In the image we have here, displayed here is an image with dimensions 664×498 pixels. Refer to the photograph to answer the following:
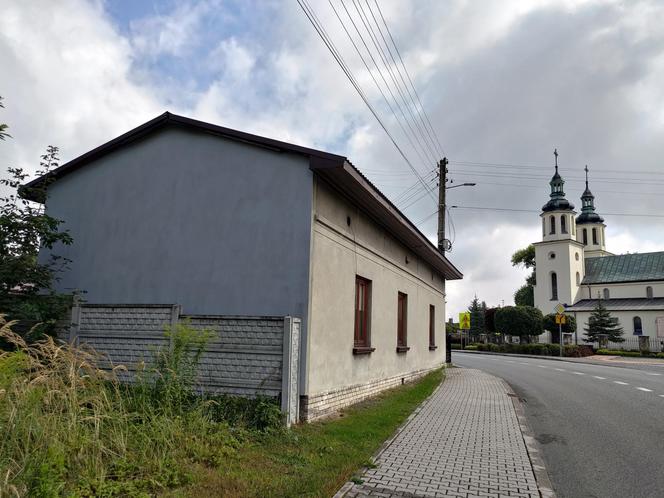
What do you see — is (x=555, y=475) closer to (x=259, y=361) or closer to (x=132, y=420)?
(x=259, y=361)

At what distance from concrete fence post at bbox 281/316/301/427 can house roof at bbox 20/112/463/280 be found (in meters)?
2.38

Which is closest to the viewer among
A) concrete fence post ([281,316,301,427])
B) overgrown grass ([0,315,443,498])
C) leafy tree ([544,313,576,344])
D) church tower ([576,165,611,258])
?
overgrown grass ([0,315,443,498])

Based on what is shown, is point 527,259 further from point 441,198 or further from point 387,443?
point 387,443

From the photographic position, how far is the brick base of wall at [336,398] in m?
7.11

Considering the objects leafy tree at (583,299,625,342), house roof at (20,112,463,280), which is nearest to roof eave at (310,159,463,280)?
house roof at (20,112,463,280)

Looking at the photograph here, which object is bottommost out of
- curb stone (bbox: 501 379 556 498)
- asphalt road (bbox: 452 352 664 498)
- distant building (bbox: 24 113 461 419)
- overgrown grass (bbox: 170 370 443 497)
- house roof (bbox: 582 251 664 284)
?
asphalt road (bbox: 452 352 664 498)

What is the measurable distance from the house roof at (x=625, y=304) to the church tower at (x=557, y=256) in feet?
9.34

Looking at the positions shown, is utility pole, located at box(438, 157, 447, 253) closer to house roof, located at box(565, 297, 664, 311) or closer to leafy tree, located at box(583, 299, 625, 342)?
leafy tree, located at box(583, 299, 625, 342)

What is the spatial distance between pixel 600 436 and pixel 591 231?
70154mm

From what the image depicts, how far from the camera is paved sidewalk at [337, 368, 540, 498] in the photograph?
4.61 metres

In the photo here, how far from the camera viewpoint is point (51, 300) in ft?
26.2

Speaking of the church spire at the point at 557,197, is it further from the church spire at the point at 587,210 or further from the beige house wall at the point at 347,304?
the beige house wall at the point at 347,304

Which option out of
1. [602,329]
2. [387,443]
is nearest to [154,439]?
[387,443]

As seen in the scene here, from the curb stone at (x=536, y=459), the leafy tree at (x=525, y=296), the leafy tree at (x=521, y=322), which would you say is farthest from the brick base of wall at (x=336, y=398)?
the leafy tree at (x=525, y=296)
